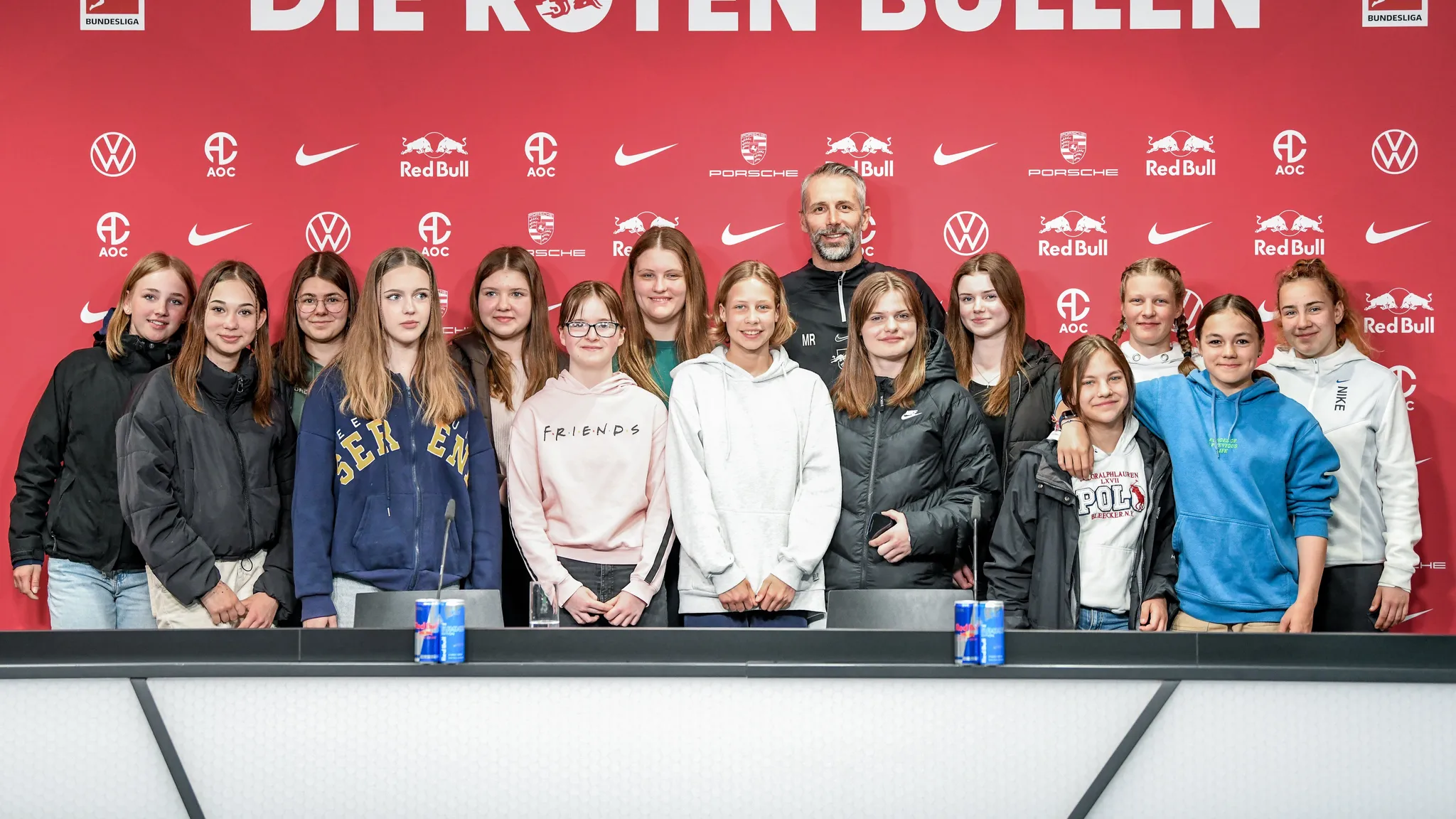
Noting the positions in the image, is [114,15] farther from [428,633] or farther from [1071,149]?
[1071,149]

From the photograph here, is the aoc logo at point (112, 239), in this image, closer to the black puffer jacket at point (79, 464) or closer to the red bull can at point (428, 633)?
the black puffer jacket at point (79, 464)

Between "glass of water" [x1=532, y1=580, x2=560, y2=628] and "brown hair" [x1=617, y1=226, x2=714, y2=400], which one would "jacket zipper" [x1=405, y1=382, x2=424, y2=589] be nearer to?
"glass of water" [x1=532, y1=580, x2=560, y2=628]

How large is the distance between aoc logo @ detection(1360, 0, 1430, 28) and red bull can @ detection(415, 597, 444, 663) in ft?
13.6

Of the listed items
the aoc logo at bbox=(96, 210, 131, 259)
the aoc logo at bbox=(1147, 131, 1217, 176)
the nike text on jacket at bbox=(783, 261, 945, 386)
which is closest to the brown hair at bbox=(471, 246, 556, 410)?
the nike text on jacket at bbox=(783, 261, 945, 386)

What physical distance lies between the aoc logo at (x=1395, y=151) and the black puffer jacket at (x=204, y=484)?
13.5 ft

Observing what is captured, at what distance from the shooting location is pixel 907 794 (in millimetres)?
2160

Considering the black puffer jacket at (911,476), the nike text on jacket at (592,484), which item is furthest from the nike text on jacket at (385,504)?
the black puffer jacket at (911,476)

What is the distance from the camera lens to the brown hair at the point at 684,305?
→ 386 cm

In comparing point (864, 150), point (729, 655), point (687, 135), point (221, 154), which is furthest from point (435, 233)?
point (729, 655)

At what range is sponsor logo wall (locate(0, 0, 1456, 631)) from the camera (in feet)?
14.3

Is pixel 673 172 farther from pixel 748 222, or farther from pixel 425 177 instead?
pixel 425 177

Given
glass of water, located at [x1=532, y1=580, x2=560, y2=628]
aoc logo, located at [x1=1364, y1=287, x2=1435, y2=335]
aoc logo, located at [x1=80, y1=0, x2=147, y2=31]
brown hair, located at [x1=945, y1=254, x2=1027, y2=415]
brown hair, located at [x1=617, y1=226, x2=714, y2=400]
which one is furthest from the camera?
aoc logo, located at [x1=80, y1=0, x2=147, y2=31]

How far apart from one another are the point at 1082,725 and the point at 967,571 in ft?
4.82

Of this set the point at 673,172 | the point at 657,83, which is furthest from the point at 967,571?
the point at 657,83
